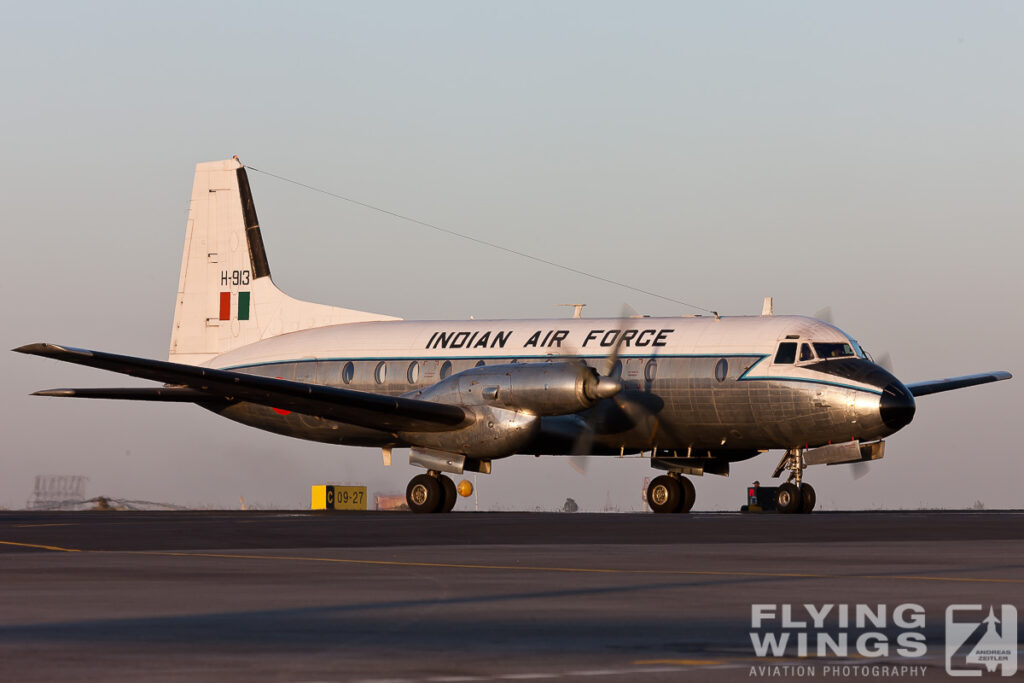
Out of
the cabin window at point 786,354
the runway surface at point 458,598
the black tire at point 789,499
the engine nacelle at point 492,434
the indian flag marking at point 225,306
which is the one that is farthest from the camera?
the indian flag marking at point 225,306

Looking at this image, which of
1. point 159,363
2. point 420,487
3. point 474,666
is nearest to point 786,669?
point 474,666

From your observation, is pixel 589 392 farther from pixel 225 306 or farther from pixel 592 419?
pixel 225 306

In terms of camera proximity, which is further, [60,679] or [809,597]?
[809,597]

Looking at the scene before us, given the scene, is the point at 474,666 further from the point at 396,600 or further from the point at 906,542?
the point at 906,542

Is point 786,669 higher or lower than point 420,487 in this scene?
lower

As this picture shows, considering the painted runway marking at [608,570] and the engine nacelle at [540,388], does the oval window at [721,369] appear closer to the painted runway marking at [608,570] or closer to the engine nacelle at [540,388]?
the engine nacelle at [540,388]

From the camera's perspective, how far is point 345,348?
125 ft

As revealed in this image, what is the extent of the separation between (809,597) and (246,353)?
2980cm

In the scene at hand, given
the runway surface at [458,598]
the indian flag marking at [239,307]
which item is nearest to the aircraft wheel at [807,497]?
the runway surface at [458,598]

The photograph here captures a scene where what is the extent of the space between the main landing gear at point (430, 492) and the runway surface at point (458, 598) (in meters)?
11.8

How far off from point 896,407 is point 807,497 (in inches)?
115

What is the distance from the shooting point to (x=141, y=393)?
120 feet

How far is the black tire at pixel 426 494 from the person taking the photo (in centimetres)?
→ 3406

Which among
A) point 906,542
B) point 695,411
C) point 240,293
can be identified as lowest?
point 906,542
